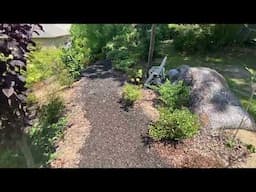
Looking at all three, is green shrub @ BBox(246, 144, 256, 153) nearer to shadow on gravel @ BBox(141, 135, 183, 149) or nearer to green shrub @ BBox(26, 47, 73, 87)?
shadow on gravel @ BBox(141, 135, 183, 149)

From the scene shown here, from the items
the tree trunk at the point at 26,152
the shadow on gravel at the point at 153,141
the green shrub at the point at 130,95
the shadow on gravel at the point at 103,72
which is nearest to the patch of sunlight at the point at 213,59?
the shadow on gravel at the point at 103,72

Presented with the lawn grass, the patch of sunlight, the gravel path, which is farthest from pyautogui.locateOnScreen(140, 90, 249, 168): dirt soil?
the patch of sunlight

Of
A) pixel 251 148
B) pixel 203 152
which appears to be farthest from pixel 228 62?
pixel 203 152

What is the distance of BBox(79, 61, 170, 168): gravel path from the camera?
12.9 feet

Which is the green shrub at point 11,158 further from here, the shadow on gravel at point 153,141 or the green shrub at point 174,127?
the green shrub at point 174,127

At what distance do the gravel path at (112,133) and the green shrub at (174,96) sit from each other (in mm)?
373

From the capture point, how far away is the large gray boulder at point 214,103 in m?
4.63

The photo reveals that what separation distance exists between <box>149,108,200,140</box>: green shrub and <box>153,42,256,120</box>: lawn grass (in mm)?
1868

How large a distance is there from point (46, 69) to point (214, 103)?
9.77ft
